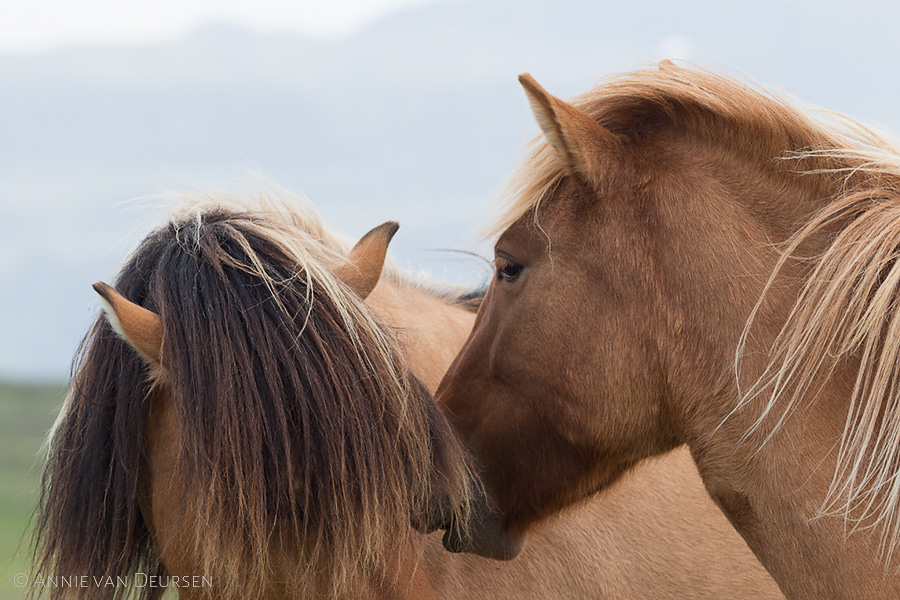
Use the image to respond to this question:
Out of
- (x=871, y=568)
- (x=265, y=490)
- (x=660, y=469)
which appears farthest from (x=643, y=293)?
(x=660, y=469)

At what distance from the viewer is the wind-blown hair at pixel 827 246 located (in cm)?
197

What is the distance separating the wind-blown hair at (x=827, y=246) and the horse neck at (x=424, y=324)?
0.78 m

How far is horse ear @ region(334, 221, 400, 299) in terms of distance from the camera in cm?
242

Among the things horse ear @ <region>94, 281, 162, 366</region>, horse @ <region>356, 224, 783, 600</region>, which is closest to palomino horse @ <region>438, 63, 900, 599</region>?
horse @ <region>356, 224, 783, 600</region>

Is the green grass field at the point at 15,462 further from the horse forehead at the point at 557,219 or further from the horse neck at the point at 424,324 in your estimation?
the horse forehead at the point at 557,219

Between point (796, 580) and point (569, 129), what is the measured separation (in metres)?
1.32

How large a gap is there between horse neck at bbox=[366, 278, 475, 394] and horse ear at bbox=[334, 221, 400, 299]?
340 mm

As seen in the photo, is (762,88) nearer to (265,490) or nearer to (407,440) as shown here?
(407,440)

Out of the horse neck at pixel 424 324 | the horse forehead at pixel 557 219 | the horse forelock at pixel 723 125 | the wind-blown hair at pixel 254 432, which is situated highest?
the horse forelock at pixel 723 125

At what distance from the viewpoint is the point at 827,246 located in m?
2.16

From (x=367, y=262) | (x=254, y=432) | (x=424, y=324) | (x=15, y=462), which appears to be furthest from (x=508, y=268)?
(x=15, y=462)

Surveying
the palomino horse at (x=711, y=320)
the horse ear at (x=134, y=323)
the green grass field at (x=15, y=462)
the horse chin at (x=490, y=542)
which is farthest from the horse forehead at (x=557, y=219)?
the green grass field at (x=15, y=462)

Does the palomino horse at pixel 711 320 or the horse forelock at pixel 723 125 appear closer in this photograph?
the palomino horse at pixel 711 320

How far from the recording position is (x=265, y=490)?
6.18ft
